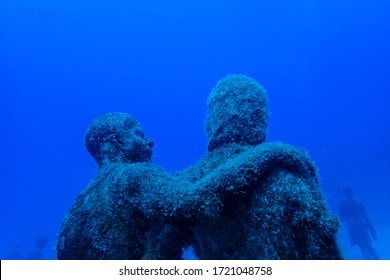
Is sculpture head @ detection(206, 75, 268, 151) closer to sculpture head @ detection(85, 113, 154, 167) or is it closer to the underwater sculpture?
the underwater sculpture

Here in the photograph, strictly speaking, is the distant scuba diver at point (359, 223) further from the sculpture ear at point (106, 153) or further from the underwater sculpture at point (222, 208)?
the sculpture ear at point (106, 153)

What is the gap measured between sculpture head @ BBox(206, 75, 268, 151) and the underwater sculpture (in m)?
0.02

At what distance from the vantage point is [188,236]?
3781 millimetres

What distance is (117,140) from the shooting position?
498 centimetres

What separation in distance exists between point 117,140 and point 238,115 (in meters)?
1.97

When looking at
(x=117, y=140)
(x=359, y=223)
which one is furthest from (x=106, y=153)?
(x=359, y=223)

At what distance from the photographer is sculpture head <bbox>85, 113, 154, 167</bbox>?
4.88 metres

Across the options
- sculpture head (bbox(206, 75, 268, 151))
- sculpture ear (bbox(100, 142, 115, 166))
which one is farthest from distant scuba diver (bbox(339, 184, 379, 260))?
sculpture ear (bbox(100, 142, 115, 166))

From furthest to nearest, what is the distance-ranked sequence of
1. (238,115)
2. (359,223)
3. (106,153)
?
(359,223) → (106,153) → (238,115)

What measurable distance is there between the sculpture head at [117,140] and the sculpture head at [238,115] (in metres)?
1.13

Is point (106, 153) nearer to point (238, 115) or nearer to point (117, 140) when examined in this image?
point (117, 140)

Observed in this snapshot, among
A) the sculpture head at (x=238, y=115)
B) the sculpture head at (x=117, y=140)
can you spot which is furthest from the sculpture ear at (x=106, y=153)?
the sculpture head at (x=238, y=115)

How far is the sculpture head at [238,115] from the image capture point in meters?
4.34

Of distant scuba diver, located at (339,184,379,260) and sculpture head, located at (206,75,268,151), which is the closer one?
sculpture head, located at (206,75,268,151)
